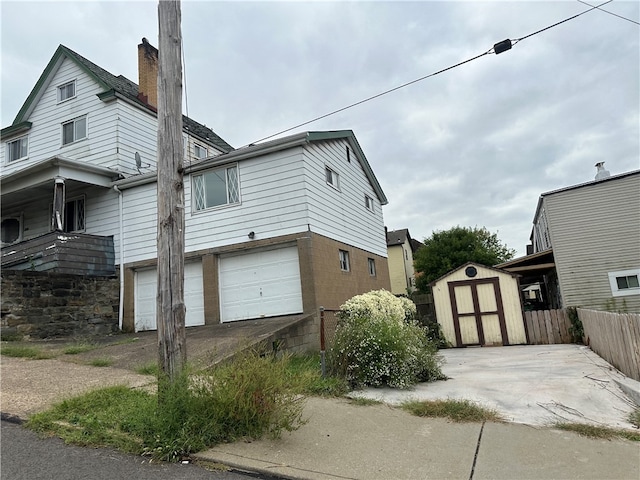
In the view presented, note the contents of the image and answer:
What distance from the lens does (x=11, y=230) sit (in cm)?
1689

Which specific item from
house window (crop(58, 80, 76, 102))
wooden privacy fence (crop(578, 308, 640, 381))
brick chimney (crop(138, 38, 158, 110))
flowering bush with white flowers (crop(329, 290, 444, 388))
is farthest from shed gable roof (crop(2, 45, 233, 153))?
wooden privacy fence (crop(578, 308, 640, 381))

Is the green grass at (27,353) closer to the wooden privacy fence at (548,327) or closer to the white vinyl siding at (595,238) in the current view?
the wooden privacy fence at (548,327)

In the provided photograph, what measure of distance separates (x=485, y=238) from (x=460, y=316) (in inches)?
1003

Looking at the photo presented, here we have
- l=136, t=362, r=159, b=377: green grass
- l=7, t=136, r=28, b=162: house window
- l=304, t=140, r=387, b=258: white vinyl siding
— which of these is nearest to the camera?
l=136, t=362, r=159, b=377: green grass

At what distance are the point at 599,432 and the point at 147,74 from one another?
18.8 m

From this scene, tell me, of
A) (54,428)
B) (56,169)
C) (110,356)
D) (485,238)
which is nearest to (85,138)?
(56,169)

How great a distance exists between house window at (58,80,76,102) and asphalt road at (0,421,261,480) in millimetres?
16671

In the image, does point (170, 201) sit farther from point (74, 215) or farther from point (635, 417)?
point (74, 215)

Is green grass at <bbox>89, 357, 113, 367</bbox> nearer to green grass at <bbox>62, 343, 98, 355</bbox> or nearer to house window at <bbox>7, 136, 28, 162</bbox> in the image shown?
green grass at <bbox>62, 343, 98, 355</bbox>

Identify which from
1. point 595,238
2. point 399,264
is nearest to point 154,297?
point 595,238

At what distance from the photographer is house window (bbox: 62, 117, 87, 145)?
643 inches

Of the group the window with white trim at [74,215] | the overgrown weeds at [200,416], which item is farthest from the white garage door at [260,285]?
the overgrown weeds at [200,416]

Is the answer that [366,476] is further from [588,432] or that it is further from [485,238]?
[485,238]

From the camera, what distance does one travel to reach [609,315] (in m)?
7.79
